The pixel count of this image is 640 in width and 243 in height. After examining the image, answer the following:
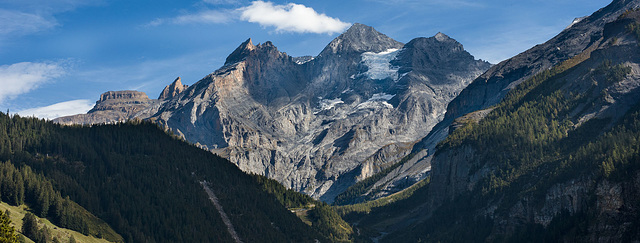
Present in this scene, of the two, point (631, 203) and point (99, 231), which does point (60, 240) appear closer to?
point (99, 231)

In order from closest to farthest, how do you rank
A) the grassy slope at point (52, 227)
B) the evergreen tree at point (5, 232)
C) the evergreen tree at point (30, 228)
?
the evergreen tree at point (5, 232), the evergreen tree at point (30, 228), the grassy slope at point (52, 227)

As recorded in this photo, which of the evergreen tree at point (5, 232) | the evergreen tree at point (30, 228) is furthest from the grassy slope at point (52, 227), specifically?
the evergreen tree at point (5, 232)

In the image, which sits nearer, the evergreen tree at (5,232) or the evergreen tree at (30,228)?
the evergreen tree at (5,232)

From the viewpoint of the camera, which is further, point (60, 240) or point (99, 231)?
point (99, 231)

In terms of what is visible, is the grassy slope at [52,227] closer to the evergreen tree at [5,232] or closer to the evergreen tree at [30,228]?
the evergreen tree at [30,228]

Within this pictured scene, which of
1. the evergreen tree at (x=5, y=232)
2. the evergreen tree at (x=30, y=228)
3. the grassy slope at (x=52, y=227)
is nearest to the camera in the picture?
the evergreen tree at (x=5, y=232)

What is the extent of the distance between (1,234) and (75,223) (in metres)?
71.5

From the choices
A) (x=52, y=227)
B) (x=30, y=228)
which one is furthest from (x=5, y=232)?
(x=52, y=227)

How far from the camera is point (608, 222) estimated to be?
195375 mm

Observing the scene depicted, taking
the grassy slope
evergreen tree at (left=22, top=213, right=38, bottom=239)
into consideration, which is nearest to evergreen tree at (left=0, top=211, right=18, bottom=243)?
evergreen tree at (left=22, top=213, right=38, bottom=239)

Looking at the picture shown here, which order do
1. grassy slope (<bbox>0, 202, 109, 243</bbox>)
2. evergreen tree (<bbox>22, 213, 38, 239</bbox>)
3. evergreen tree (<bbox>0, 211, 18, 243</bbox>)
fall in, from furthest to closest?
grassy slope (<bbox>0, 202, 109, 243</bbox>) < evergreen tree (<bbox>22, 213, 38, 239</bbox>) < evergreen tree (<bbox>0, 211, 18, 243</bbox>)

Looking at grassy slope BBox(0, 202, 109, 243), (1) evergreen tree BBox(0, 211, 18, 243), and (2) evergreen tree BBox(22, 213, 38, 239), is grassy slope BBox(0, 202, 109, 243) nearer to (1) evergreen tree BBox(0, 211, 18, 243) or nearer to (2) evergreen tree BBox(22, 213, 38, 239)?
(2) evergreen tree BBox(22, 213, 38, 239)

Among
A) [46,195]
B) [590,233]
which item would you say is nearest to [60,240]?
[46,195]

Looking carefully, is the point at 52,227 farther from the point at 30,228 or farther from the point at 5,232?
the point at 5,232
